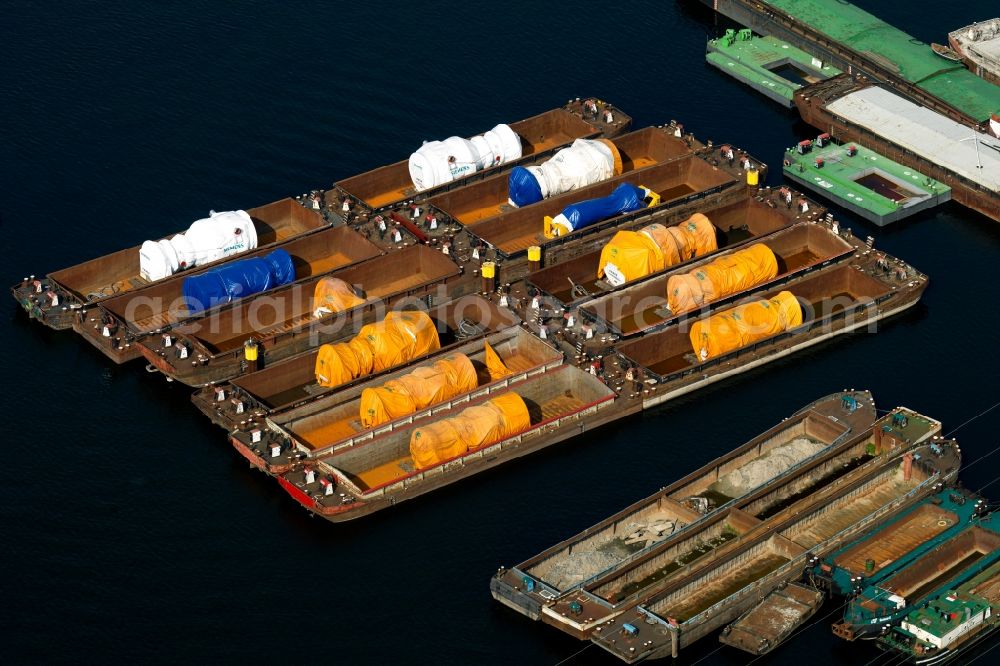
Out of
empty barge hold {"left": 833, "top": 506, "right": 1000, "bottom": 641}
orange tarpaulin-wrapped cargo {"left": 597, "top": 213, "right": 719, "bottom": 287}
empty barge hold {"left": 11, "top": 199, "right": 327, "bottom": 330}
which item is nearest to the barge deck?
empty barge hold {"left": 833, "top": 506, "right": 1000, "bottom": 641}

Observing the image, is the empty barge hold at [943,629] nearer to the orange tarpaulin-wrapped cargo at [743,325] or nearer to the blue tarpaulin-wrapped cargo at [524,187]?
the orange tarpaulin-wrapped cargo at [743,325]

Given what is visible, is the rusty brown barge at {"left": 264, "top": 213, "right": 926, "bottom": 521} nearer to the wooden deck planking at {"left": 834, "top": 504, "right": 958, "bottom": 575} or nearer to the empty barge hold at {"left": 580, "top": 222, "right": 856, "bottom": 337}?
the empty barge hold at {"left": 580, "top": 222, "right": 856, "bottom": 337}

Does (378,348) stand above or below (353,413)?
above

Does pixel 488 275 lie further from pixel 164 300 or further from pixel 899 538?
pixel 899 538

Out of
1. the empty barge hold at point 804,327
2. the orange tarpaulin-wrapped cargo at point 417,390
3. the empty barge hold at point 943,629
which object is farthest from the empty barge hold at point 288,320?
the empty barge hold at point 943,629

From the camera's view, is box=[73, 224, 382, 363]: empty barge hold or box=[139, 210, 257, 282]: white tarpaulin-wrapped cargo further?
box=[139, 210, 257, 282]: white tarpaulin-wrapped cargo

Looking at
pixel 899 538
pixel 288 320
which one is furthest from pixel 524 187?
pixel 899 538

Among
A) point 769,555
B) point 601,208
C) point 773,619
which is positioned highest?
point 601,208
